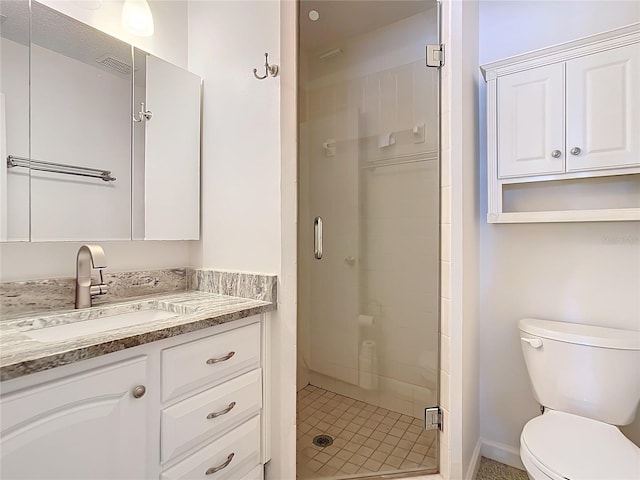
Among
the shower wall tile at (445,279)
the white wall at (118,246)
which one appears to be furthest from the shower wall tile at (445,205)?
the white wall at (118,246)

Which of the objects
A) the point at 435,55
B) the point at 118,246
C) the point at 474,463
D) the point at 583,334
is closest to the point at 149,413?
the point at 118,246

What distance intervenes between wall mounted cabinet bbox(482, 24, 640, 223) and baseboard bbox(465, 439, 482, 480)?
3.76 feet

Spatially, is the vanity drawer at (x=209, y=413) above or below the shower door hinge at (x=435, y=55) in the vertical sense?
below

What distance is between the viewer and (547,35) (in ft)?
5.24

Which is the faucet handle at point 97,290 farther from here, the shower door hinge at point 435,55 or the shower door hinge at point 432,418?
the shower door hinge at point 435,55

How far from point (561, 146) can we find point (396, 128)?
0.71 meters

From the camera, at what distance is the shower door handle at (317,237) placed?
1606 millimetres

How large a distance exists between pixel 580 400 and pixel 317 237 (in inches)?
50.1

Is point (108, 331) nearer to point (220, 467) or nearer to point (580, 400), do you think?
point (220, 467)

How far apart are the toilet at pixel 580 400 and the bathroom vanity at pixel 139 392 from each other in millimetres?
1052

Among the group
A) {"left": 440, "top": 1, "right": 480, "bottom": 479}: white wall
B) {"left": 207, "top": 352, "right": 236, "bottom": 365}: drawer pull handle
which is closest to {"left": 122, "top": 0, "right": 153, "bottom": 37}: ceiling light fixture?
{"left": 440, "top": 1, "right": 480, "bottom": 479}: white wall

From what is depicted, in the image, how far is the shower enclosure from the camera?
1546mm

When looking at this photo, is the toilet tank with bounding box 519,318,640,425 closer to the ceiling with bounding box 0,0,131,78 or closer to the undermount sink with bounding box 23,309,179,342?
the undermount sink with bounding box 23,309,179,342

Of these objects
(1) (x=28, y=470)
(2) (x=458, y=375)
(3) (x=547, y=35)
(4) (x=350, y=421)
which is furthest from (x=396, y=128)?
(1) (x=28, y=470)
